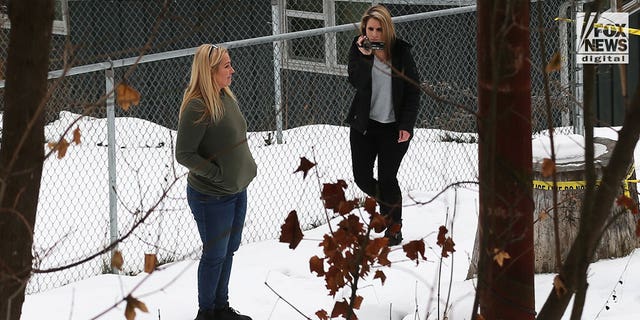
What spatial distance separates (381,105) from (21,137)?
4.87 meters

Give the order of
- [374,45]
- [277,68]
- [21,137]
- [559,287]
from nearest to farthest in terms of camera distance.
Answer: [21,137] < [559,287] < [374,45] < [277,68]

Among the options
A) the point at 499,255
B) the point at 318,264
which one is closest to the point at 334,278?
the point at 318,264

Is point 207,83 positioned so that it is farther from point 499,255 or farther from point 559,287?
point 559,287

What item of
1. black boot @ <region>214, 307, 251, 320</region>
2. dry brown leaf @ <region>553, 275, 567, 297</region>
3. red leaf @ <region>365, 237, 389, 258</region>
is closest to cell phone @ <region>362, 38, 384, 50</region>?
black boot @ <region>214, 307, 251, 320</region>

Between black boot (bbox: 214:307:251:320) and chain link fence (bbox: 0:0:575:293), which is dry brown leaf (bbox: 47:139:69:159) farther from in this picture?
chain link fence (bbox: 0:0:575:293)

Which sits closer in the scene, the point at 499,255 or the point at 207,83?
the point at 499,255

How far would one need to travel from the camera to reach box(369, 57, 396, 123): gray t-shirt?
6.95 m

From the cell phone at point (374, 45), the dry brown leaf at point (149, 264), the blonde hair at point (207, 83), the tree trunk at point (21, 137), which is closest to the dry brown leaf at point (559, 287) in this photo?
the dry brown leaf at point (149, 264)

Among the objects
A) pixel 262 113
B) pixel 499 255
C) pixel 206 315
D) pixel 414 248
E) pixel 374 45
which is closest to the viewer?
pixel 499 255

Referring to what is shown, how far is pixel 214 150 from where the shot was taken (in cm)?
544

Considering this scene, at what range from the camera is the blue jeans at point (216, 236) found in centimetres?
543

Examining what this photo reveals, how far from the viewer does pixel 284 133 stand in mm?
11484

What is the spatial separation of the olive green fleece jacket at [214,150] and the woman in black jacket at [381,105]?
157 cm

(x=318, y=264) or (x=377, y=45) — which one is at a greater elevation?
(x=377, y=45)
